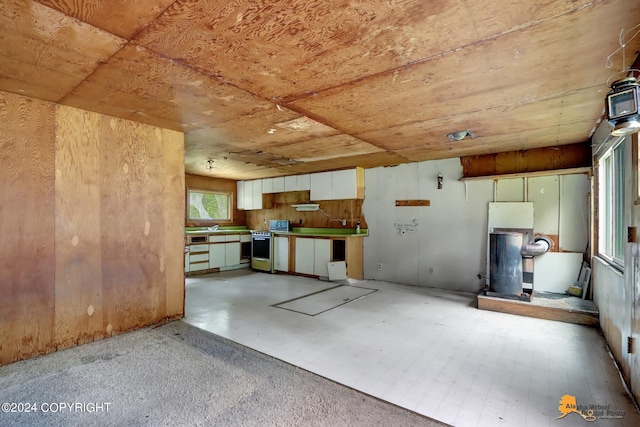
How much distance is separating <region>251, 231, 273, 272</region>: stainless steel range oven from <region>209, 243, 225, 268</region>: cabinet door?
28.1 inches

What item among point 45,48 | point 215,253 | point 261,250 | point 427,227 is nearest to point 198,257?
point 215,253

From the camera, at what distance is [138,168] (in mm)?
3295

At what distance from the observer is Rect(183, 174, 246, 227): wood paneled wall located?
23.1 feet

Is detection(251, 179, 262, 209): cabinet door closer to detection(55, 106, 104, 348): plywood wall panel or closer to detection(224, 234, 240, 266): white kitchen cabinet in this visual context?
detection(224, 234, 240, 266): white kitchen cabinet

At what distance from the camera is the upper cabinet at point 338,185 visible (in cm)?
604

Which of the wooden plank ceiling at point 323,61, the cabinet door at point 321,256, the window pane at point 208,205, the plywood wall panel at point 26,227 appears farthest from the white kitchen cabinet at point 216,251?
the plywood wall panel at point 26,227

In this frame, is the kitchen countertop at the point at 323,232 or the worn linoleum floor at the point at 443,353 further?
the kitchen countertop at the point at 323,232

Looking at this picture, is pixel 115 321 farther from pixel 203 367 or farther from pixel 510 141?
pixel 510 141

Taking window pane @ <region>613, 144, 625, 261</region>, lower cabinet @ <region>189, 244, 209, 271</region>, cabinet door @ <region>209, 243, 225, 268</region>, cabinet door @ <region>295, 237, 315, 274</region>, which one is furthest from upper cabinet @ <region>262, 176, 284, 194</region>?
window pane @ <region>613, 144, 625, 261</region>

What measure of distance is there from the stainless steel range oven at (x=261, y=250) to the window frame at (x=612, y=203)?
5.53 metres

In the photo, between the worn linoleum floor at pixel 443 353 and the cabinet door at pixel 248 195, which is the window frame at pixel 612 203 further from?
the cabinet door at pixel 248 195

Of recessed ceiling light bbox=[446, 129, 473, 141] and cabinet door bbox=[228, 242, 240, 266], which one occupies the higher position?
recessed ceiling light bbox=[446, 129, 473, 141]

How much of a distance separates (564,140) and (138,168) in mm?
5132

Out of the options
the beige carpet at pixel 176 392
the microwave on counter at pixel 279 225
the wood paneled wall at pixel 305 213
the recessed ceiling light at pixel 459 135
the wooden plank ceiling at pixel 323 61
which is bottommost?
the beige carpet at pixel 176 392
